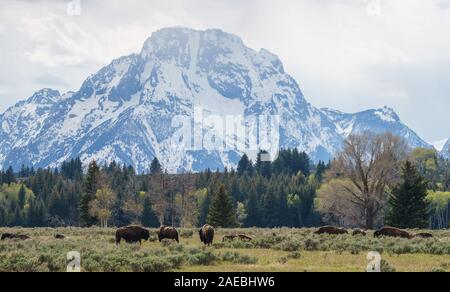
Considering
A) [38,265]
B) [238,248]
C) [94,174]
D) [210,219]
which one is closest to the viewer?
[38,265]

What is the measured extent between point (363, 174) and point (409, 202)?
19.7 ft

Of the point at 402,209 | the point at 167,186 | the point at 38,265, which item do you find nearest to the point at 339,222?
the point at 167,186

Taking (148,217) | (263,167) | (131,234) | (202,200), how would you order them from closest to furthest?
(131,234), (148,217), (202,200), (263,167)

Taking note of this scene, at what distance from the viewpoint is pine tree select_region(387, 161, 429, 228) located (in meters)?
63.4

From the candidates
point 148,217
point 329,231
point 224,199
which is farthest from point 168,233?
point 148,217

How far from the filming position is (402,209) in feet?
209

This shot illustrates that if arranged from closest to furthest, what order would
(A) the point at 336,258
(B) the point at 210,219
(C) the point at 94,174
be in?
(A) the point at 336,258
(B) the point at 210,219
(C) the point at 94,174

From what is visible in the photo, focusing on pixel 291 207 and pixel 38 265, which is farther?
pixel 291 207

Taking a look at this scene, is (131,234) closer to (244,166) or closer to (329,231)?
(329,231)

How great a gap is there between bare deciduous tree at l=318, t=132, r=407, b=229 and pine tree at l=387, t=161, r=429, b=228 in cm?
124

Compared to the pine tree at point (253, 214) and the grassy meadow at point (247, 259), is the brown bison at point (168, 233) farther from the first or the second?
the pine tree at point (253, 214)

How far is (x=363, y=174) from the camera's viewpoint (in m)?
62.4
